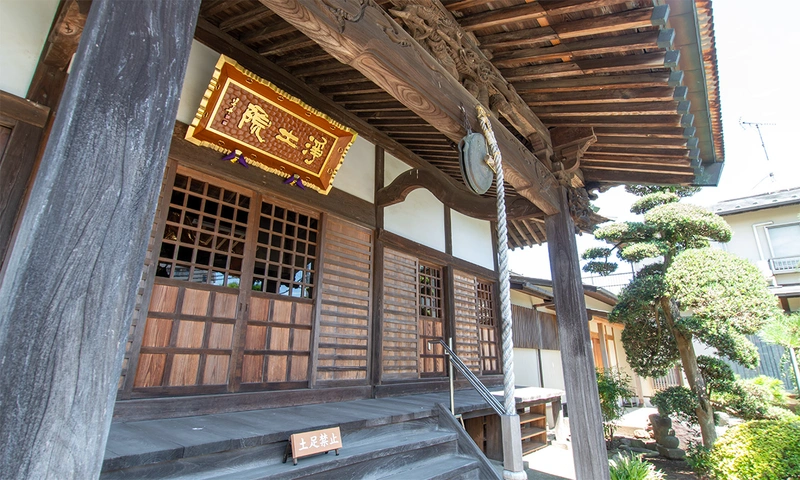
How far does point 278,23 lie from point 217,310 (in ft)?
9.41

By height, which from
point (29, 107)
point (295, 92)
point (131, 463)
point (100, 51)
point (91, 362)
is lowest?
point (131, 463)

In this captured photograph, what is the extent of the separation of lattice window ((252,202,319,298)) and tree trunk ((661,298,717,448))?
20.8 feet

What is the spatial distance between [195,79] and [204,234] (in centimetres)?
153

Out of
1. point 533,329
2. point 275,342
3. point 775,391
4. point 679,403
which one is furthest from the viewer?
point 533,329

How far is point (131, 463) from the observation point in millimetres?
2055

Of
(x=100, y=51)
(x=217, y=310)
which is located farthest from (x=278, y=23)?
(x=100, y=51)

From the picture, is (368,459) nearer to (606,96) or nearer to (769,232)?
(606,96)

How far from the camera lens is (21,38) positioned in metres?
2.87

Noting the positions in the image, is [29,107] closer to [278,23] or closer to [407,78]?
[278,23]

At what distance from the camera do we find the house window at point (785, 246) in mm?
13539

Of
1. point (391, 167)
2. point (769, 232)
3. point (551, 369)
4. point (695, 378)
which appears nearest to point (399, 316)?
point (391, 167)

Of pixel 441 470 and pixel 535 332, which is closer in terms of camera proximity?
pixel 441 470

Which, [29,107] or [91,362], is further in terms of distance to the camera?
[29,107]

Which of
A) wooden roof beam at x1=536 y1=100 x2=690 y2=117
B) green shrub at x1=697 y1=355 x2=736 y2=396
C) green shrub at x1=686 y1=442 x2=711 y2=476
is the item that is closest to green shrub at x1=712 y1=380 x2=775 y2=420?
green shrub at x1=697 y1=355 x2=736 y2=396
